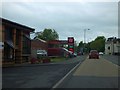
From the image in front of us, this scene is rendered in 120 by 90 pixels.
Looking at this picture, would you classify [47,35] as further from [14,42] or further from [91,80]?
[91,80]

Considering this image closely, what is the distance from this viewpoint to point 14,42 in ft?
135

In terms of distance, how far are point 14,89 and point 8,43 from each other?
2539cm

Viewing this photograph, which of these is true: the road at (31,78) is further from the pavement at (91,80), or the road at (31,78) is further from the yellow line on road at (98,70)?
the yellow line on road at (98,70)

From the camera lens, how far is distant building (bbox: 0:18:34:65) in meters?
37.9

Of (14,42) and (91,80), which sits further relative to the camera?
(14,42)

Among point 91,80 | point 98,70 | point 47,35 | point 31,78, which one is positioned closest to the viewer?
point 91,80

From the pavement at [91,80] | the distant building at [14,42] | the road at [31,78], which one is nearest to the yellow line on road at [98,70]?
the pavement at [91,80]

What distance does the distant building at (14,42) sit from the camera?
124ft

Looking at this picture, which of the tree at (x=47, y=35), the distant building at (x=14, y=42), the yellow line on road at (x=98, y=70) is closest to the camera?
the yellow line on road at (x=98, y=70)

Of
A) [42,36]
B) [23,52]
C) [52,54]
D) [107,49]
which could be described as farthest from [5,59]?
[107,49]

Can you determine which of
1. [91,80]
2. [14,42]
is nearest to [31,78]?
[91,80]

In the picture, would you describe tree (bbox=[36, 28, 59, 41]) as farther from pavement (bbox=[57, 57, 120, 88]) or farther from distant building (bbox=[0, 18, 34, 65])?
pavement (bbox=[57, 57, 120, 88])

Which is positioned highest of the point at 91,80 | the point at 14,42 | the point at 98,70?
the point at 14,42

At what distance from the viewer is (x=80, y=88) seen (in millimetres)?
13867
